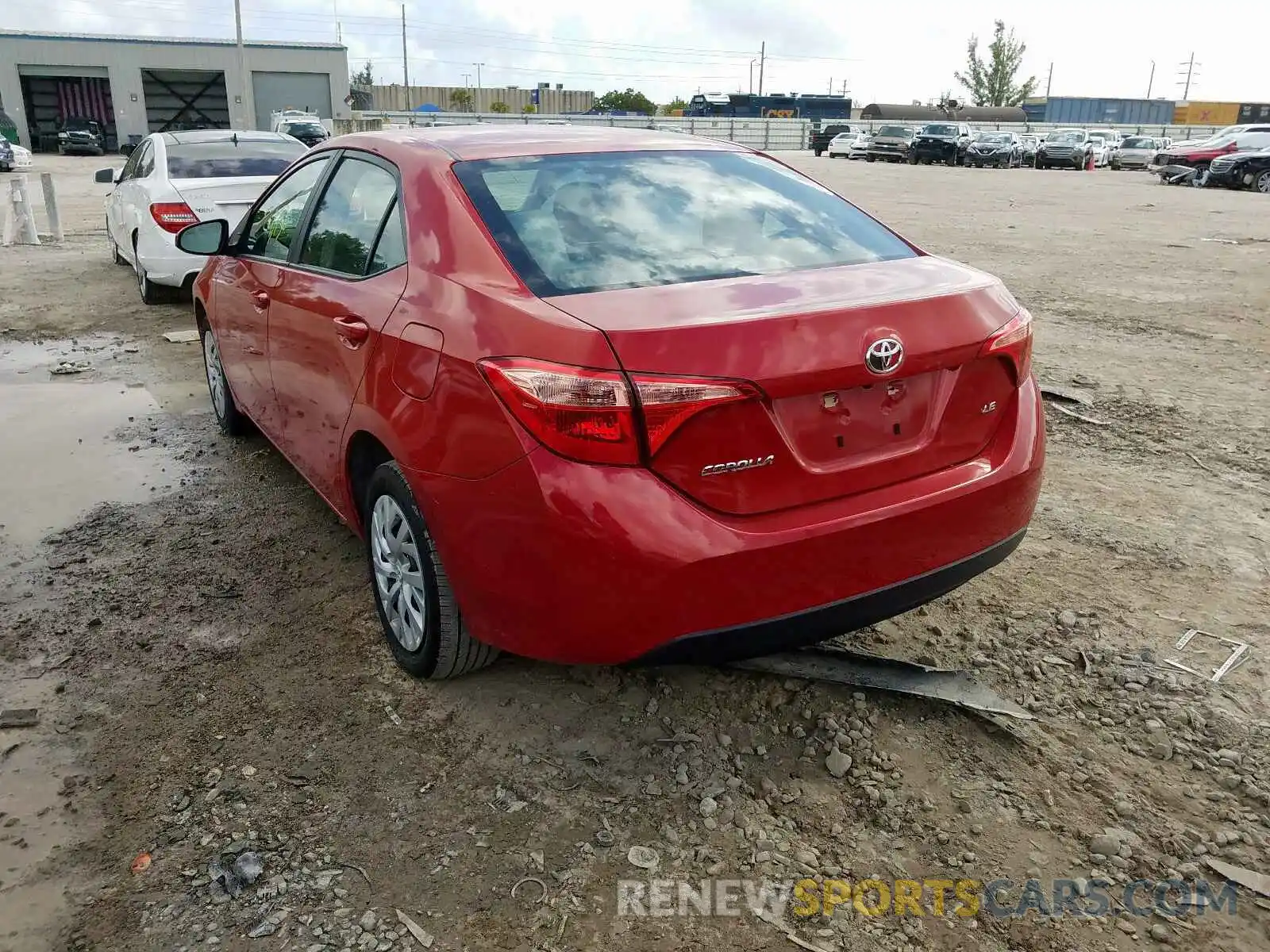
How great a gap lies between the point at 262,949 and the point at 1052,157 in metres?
45.9

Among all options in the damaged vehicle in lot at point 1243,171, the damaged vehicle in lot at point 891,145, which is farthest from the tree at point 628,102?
the damaged vehicle in lot at point 1243,171

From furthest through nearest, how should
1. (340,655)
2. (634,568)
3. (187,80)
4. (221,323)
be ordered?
(187,80), (221,323), (340,655), (634,568)

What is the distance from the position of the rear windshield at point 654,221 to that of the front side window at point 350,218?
406mm

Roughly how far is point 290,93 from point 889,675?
210 feet

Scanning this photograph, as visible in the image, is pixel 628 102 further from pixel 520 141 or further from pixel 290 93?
pixel 520 141

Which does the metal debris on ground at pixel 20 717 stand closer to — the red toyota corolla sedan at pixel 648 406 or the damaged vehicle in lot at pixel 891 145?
the red toyota corolla sedan at pixel 648 406

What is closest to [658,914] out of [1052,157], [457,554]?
[457,554]

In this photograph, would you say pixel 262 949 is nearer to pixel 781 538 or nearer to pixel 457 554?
pixel 457 554

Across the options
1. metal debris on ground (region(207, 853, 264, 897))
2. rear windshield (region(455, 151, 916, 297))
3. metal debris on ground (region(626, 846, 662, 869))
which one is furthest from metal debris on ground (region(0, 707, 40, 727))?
rear windshield (region(455, 151, 916, 297))

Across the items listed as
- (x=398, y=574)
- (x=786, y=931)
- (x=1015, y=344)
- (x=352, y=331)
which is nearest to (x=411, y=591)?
(x=398, y=574)

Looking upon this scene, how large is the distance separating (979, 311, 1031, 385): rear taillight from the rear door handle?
1820mm

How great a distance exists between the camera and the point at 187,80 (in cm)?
5803

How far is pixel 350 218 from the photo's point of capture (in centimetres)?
359

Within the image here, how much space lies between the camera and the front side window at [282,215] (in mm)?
4055
